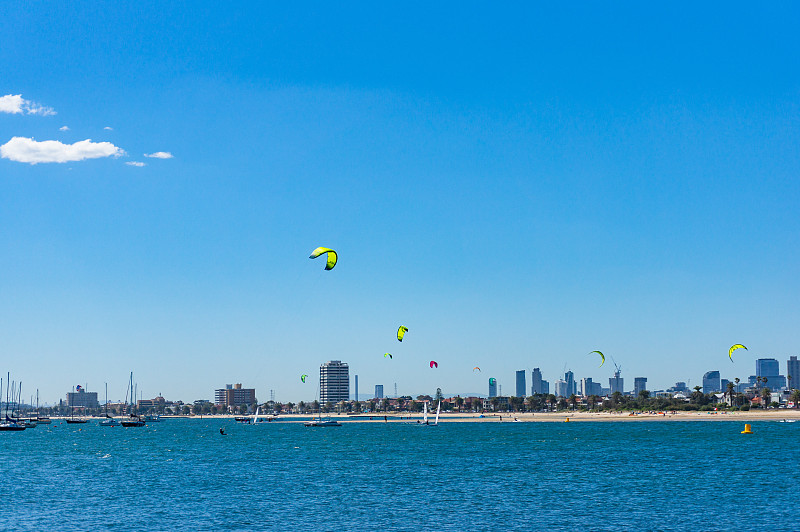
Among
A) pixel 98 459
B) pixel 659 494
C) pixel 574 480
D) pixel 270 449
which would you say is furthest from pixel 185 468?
pixel 659 494

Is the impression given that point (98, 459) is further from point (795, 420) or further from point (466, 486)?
Answer: point (795, 420)

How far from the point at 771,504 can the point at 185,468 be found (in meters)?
51.7

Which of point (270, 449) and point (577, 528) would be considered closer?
point (577, 528)

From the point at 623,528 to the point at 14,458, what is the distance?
8171 centimetres

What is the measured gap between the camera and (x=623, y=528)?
1491 inches

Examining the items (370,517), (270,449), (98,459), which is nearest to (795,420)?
(270,449)

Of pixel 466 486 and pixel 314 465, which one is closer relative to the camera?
pixel 466 486

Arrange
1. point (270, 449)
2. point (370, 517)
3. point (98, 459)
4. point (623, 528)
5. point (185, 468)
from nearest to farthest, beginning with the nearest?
point (623, 528), point (370, 517), point (185, 468), point (98, 459), point (270, 449)

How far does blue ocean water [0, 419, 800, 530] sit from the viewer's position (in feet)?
135

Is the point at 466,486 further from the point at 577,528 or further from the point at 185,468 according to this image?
the point at 185,468

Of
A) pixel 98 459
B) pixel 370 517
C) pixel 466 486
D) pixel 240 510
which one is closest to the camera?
pixel 370 517

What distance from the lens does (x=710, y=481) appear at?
5672 centimetres

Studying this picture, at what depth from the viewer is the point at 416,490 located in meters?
53.2

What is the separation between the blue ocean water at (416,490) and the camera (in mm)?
41000
